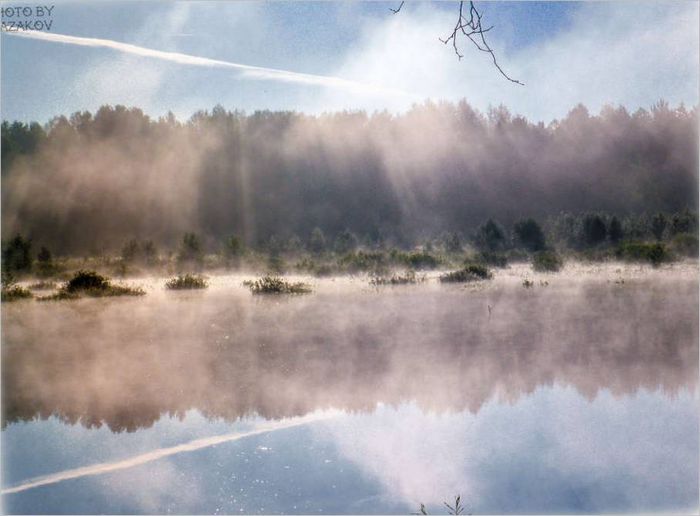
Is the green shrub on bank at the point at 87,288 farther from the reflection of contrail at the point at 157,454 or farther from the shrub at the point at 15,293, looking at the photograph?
the reflection of contrail at the point at 157,454

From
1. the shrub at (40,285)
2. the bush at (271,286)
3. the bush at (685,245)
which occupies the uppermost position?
the bush at (685,245)

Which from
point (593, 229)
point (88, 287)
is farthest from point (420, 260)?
point (88, 287)

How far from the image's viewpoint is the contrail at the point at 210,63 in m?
3.67

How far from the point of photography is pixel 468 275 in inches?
159

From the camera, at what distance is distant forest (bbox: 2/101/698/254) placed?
12.8ft

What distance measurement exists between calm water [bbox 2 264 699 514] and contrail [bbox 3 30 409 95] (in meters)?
1.14

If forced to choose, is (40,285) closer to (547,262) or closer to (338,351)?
(338,351)

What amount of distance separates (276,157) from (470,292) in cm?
140

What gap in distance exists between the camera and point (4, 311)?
3746 millimetres

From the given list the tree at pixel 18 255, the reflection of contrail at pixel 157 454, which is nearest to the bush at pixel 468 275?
the reflection of contrail at pixel 157 454

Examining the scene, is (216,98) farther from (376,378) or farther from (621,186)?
(621,186)

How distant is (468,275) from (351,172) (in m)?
0.92

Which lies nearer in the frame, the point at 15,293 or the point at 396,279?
the point at 15,293

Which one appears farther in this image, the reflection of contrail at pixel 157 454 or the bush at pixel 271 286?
the bush at pixel 271 286
